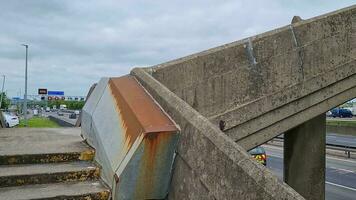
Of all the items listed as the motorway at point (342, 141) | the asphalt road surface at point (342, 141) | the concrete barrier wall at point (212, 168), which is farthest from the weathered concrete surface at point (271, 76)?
the asphalt road surface at point (342, 141)

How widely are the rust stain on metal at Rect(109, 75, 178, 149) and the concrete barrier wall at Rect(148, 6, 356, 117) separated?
0.52m

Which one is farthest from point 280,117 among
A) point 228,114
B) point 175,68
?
point 175,68

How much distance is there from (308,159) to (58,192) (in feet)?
17.0

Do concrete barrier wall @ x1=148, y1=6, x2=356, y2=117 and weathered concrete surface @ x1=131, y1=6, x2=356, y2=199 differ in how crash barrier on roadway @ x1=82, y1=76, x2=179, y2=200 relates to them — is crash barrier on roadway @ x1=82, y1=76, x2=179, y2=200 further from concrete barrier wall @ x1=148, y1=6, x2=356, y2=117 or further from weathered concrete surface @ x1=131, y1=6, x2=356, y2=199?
concrete barrier wall @ x1=148, y1=6, x2=356, y2=117

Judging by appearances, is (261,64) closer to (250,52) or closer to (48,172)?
(250,52)

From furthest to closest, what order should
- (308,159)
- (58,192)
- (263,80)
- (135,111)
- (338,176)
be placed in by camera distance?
(338,176) → (308,159) → (263,80) → (135,111) → (58,192)

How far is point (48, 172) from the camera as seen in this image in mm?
4707

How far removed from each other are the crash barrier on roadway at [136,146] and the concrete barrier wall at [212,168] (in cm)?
12

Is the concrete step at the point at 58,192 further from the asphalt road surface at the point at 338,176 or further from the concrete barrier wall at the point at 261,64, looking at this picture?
the asphalt road surface at the point at 338,176

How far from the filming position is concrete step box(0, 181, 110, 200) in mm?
4195

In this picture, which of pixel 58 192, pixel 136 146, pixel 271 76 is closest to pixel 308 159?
pixel 271 76

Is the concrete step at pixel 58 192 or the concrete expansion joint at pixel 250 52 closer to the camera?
the concrete step at pixel 58 192

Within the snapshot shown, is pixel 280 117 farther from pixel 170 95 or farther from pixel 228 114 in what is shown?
pixel 170 95

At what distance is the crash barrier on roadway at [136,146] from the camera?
4.08 metres
